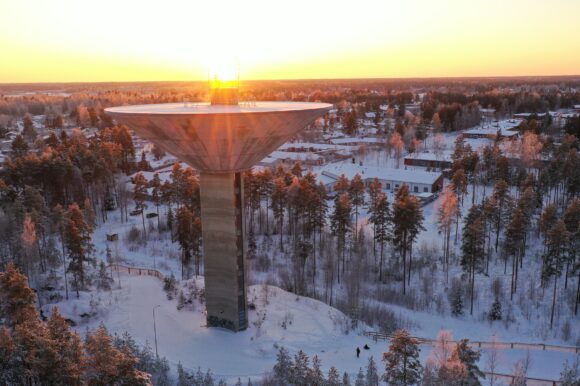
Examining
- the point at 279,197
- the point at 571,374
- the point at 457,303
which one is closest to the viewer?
the point at 571,374

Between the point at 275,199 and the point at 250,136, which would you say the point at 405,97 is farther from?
the point at 250,136

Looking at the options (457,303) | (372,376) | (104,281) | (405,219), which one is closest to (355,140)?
(405,219)

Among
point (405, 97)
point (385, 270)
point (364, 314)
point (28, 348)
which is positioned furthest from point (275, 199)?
point (405, 97)

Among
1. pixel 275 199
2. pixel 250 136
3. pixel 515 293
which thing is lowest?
pixel 515 293

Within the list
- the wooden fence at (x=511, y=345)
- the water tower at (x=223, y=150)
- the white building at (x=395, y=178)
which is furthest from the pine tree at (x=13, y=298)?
the white building at (x=395, y=178)

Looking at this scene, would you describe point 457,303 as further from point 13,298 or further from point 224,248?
point 13,298

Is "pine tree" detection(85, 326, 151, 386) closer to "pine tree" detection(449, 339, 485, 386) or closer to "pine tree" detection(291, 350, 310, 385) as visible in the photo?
"pine tree" detection(291, 350, 310, 385)
